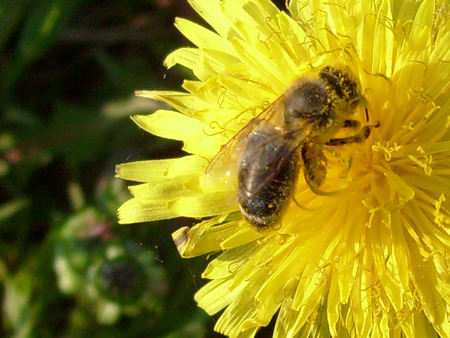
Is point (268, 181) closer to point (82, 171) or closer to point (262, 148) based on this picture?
point (262, 148)

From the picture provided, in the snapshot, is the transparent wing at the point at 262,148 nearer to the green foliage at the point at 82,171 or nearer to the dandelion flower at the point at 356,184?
the dandelion flower at the point at 356,184

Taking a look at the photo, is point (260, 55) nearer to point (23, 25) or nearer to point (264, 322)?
point (264, 322)

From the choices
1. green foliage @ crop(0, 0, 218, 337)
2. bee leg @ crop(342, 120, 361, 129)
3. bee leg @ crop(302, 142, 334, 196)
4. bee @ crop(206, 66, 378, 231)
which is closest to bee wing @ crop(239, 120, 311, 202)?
bee @ crop(206, 66, 378, 231)

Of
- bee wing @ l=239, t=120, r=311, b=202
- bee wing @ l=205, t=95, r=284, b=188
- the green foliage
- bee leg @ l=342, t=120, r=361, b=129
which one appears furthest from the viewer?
the green foliage

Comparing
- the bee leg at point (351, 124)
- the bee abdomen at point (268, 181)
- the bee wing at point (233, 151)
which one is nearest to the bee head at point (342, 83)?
the bee leg at point (351, 124)

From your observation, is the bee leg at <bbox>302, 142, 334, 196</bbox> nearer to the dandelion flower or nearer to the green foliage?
the dandelion flower

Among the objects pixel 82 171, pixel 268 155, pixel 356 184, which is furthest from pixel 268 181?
pixel 82 171
